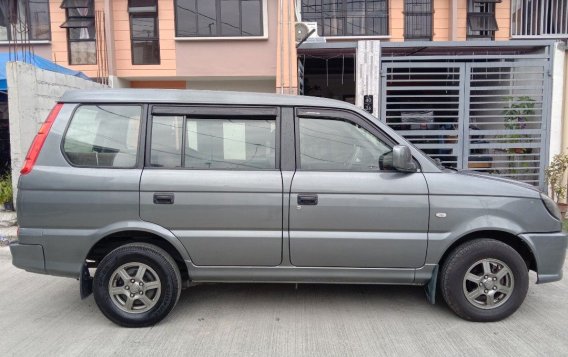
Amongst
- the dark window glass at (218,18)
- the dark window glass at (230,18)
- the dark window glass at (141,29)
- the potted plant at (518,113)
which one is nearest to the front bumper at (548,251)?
A: the potted plant at (518,113)

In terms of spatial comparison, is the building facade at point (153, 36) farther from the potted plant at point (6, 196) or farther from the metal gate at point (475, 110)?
the potted plant at point (6, 196)

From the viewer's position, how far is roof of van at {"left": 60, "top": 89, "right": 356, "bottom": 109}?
12.7ft

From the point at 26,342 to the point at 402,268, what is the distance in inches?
123

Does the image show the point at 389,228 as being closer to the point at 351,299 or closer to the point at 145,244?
the point at 351,299

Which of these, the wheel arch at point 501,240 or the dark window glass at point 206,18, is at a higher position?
the dark window glass at point 206,18

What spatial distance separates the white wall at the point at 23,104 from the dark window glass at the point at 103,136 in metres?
3.92

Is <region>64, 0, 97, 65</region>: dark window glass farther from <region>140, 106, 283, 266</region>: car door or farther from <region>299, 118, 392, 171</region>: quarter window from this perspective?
<region>299, 118, 392, 171</region>: quarter window

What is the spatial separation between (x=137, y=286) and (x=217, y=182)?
1.12 meters

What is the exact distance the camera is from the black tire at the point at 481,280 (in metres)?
3.76

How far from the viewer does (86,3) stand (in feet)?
40.7

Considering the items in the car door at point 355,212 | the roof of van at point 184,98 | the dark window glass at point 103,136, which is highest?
the roof of van at point 184,98

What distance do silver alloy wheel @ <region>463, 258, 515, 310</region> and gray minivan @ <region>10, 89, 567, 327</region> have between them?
1 centimetres

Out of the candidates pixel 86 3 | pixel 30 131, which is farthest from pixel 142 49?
pixel 30 131

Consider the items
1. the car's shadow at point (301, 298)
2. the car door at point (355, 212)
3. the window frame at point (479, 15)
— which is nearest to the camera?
the car door at point (355, 212)
